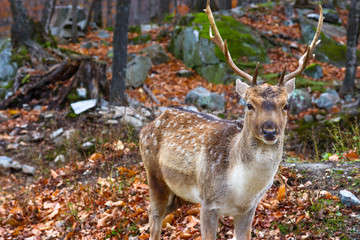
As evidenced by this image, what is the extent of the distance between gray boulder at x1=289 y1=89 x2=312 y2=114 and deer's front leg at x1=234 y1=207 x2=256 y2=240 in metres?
7.57

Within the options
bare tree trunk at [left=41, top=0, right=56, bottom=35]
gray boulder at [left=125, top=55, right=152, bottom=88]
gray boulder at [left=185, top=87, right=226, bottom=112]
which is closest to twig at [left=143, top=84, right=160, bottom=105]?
gray boulder at [left=125, top=55, right=152, bottom=88]

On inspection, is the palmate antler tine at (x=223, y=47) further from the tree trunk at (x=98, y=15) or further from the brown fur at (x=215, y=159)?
the tree trunk at (x=98, y=15)

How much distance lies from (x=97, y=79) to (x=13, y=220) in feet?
20.4

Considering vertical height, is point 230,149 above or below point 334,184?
above

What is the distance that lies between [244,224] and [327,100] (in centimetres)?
831

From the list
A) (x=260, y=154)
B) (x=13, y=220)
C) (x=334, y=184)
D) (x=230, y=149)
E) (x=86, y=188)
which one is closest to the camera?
(x=260, y=154)

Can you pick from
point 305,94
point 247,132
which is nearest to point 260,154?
point 247,132

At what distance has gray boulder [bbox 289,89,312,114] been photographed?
11.3 meters

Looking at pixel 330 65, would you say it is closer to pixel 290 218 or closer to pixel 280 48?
pixel 280 48

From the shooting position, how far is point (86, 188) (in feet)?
22.4

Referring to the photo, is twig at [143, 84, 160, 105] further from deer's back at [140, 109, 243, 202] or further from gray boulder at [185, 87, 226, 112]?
deer's back at [140, 109, 243, 202]

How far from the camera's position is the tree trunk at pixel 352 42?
37.3 ft

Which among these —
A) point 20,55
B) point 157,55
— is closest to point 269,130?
point 157,55

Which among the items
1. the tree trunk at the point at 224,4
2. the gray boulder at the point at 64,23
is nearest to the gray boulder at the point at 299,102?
the tree trunk at the point at 224,4
